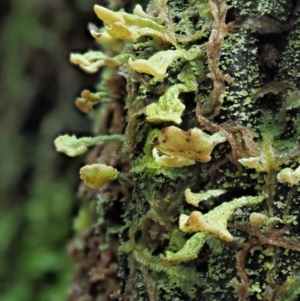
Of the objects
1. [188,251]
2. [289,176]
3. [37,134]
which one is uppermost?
[289,176]

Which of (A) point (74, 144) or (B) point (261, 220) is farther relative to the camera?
(A) point (74, 144)

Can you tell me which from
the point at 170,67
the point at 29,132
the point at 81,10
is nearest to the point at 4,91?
the point at 29,132

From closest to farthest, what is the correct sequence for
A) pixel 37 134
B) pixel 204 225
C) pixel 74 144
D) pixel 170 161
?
pixel 204 225
pixel 170 161
pixel 74 144
pixel 37 134

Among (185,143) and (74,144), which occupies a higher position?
(185,143)

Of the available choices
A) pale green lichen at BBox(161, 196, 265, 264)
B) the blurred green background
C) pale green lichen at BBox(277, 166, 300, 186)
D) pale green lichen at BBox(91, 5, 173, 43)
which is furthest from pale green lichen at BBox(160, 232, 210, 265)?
the blurred green background

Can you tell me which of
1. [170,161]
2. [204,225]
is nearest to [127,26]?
[170,161]

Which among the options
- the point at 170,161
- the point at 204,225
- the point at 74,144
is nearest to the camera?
the point at 204,225

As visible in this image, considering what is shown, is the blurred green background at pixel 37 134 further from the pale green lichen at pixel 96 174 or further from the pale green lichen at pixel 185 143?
the pale green lichen at pixel 185 143

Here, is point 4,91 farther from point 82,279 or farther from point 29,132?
point 82,279

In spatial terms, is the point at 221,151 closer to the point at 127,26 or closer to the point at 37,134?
the point at 127,26
